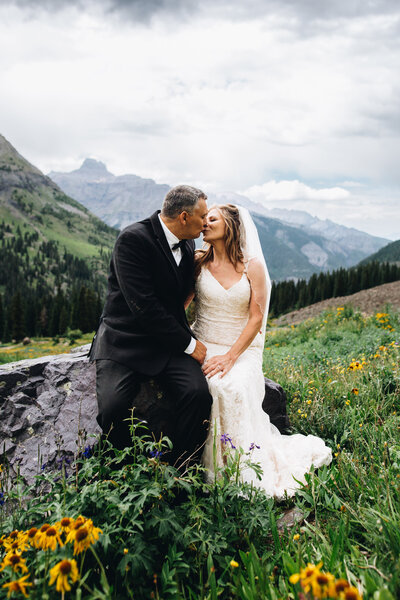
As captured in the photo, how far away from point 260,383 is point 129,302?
A: 1.93 meters

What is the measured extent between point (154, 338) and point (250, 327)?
1346 millimetres

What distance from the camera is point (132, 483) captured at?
2678 mm

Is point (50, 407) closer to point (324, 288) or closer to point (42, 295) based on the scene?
point (324, 288)

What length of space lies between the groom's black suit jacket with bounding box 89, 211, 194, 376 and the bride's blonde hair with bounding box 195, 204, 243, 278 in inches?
36.4

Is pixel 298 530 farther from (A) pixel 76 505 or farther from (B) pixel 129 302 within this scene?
(B) pixel 129 302

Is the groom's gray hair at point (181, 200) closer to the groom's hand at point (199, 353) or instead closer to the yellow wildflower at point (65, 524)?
the groom's hand at point (199, 353)

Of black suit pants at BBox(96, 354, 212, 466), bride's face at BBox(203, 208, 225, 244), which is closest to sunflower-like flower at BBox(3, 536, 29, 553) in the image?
black suit pants at BBox(96, 354, 212, 466)

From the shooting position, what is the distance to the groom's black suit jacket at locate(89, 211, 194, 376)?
4.29 m

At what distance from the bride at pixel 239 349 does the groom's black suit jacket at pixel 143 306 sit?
696mm

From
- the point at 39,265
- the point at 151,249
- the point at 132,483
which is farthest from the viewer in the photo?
the point at 39,265

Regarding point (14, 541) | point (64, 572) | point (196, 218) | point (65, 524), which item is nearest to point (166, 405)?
point (196, 218)

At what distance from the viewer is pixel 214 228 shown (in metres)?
5.20

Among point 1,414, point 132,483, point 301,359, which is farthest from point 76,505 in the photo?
point 301,359

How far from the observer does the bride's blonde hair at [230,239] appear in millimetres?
5305
